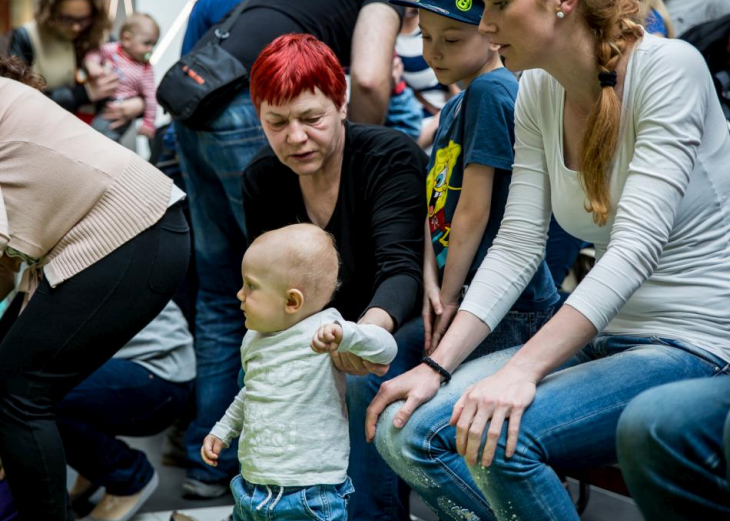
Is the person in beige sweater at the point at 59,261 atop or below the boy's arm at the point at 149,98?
atop

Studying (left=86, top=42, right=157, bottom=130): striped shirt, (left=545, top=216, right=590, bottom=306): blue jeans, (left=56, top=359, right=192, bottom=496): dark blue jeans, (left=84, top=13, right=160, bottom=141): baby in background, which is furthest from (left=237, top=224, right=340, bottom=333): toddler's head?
(left=86, top=42, right=157, bottom=130): striped shirt

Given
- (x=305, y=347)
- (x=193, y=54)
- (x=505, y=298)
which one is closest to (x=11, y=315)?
(x=193, y=54)

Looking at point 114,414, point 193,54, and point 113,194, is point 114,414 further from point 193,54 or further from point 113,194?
point 193,54

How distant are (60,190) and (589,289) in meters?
1.21

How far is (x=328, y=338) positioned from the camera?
1642 millimetres

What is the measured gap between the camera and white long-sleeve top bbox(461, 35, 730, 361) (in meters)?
1.60

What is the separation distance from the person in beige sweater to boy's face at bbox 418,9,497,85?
2.40 ft

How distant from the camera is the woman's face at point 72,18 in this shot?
3.57 metres

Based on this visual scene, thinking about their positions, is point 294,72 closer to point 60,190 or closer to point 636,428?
point 60,190

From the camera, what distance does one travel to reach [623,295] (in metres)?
1.61

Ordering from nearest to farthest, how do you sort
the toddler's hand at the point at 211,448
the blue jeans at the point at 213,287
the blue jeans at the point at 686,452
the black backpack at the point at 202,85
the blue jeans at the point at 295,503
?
the blue jeans at the point at 686,452 < the blue jeans at the point at 295,503 < the toddler's hand at the point at 211,448 < the black backpack at the point at 202,85 < the blue jeans at the point at 213,287

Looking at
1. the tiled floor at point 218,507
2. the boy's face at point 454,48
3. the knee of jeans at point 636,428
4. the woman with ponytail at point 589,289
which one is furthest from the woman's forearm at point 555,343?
the tiled floor at point 218,507

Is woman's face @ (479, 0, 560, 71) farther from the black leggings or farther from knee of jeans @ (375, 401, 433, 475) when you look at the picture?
the black leggings

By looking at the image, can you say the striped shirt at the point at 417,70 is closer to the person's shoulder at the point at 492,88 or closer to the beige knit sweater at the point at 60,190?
the person's shoulder at the point at 492,88
